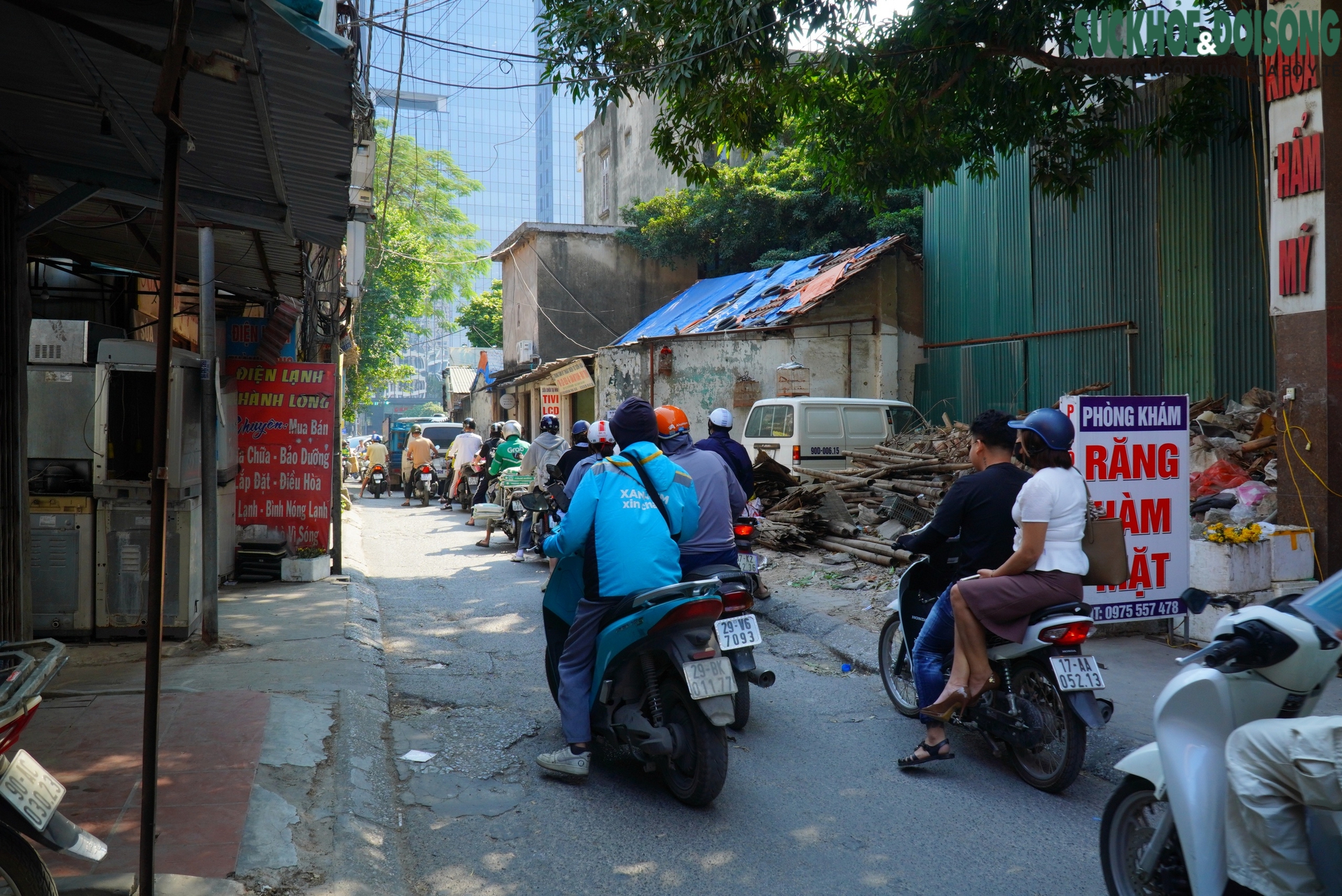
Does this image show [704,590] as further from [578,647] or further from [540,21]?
[540,21]

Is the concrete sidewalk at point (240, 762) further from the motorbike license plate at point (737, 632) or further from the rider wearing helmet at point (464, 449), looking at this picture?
the rider wearing helmet at point (464, 449)

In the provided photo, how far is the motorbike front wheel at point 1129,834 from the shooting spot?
313cm

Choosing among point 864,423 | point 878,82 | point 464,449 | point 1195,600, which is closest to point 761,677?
point 1195,600

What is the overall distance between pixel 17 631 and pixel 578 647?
3309 millimetres

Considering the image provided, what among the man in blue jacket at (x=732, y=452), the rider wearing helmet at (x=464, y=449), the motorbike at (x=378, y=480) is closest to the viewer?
the man in blue jacket at (x=732, y=452)

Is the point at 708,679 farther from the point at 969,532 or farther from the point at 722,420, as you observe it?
the point at 722,420

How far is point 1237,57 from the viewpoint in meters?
8.67

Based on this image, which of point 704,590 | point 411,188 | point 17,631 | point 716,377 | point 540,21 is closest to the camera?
point 704,590

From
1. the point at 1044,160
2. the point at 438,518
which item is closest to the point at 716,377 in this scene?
the point at 438,518

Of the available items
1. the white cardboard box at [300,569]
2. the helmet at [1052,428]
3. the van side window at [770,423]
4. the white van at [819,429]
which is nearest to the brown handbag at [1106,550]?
the helmet at [1052,428]

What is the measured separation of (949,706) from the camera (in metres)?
4.67

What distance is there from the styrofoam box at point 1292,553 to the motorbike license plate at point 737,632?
426 cm

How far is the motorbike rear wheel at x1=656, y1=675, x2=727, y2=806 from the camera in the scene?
425 centimetres

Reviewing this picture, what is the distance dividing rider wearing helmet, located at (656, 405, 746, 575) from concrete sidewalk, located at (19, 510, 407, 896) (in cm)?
206
